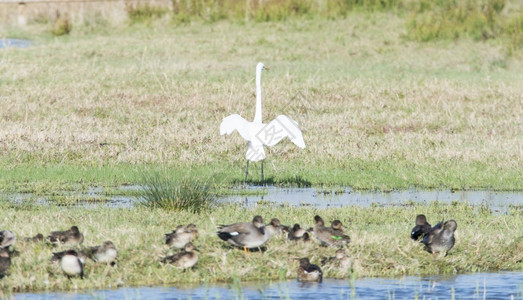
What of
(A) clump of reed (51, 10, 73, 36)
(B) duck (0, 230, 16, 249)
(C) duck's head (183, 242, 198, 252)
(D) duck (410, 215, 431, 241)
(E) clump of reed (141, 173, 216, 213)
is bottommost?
(A) clump of reed (51, 10, 73, 36)

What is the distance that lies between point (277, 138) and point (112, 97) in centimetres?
942

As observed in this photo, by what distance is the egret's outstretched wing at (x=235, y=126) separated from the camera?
1677 cm

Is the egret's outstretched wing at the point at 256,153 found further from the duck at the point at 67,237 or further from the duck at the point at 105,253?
the duck at the point at 105,253


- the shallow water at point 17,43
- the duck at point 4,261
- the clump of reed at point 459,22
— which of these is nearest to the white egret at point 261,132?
the duck at point 4,261

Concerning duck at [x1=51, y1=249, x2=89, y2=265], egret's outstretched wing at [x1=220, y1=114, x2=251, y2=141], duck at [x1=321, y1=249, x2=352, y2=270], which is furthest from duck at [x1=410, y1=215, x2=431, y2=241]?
egret's outstretched wing at [x1=220, y1=114, x2=251, y2=141]

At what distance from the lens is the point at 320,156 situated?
19.5 metres

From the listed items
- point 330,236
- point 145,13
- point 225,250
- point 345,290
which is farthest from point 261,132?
point 145,13

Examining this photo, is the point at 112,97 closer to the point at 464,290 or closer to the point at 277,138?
the point at 277,138

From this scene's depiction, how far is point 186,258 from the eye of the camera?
35.5 ft

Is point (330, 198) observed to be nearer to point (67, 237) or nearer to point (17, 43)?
point (67, 237)

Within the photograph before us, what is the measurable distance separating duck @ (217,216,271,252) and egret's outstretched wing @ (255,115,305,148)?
5.33 meters

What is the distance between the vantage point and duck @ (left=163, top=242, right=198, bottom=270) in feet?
35.5

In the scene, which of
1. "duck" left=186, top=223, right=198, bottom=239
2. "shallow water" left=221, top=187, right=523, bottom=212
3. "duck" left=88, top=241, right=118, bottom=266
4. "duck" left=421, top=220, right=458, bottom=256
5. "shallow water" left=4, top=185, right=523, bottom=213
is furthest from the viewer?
"shallow water" left=221, top=187, right=523, bottom=212

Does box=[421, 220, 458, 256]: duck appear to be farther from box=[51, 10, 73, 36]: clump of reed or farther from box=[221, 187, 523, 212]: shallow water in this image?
box=[51, 10, 73, 36]: clump of reed
